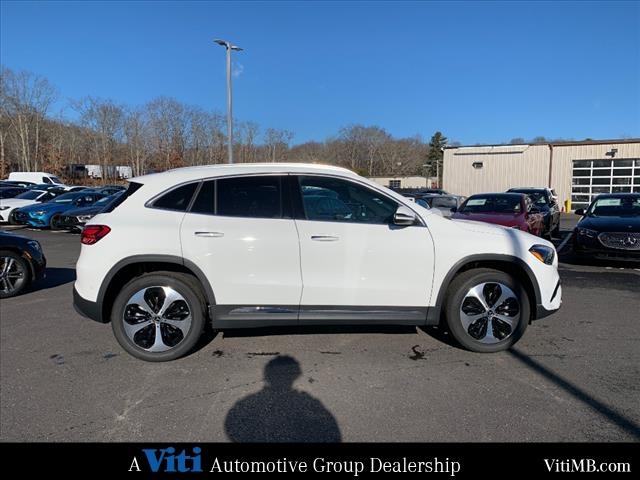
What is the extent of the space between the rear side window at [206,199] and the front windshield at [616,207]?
30.9 feet

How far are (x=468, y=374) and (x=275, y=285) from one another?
186 cm

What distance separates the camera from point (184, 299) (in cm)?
391

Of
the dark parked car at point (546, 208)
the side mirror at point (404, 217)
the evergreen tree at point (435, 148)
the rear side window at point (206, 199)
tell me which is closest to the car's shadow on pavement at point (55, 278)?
the rear side window at point (206, 199)

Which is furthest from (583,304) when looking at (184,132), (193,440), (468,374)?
(184,132)

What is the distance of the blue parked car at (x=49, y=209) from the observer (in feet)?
53.2

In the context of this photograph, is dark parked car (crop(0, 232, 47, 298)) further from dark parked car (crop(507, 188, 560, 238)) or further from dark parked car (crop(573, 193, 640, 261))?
dark parked car (crop(507, 188, 560, 238))

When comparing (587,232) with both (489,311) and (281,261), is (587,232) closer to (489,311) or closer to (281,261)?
(489,311)

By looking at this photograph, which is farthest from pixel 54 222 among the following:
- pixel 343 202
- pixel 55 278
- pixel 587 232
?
pixel 587 232

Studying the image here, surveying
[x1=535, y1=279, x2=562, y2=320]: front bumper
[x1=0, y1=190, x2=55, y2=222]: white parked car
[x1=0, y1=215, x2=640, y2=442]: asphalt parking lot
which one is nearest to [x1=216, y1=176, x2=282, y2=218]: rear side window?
[x1=0, y1=215, x2=640, y2=442]: asphalt parking lot
